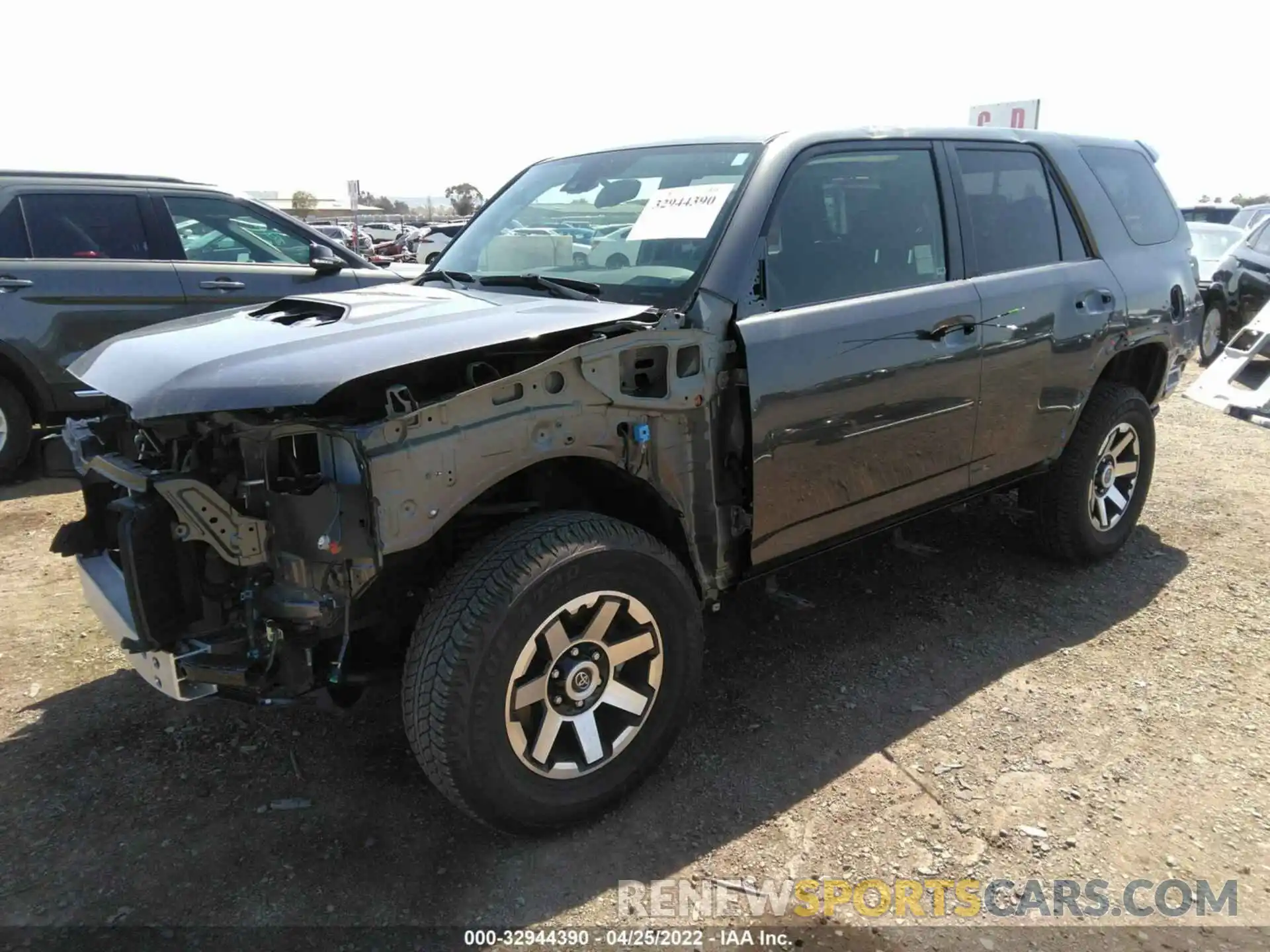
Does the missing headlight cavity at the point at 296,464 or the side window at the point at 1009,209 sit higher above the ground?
the side window at the point at 1009,209

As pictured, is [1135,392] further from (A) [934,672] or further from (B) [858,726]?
(B) [858,726]

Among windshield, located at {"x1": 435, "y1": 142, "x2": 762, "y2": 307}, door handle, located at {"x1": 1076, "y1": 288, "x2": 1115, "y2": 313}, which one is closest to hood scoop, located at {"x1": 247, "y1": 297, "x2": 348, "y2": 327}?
windshield, located at {"x1": 435, "y1": 142, "x2": 762, "y2": 307}

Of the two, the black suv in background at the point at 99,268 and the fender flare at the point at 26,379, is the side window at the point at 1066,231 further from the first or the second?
the fender flare at the point at 26,379

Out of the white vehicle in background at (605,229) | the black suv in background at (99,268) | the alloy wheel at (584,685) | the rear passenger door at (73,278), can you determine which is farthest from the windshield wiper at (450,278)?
the rear passenger door at (73,278)

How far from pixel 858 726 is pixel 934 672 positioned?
54 centimetres

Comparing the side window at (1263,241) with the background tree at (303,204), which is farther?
the background tree at (303,204)

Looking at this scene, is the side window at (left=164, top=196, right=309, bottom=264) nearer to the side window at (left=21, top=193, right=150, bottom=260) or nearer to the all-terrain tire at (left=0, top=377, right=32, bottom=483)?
the side window at (left=21, top=193, right=150, bottom=260)

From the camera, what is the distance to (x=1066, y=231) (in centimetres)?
416

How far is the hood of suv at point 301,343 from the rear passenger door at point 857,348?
546 mm

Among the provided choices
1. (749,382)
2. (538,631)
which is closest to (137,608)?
(538,631)

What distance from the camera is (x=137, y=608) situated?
238 cm

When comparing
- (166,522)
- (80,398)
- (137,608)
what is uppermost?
(80,398)

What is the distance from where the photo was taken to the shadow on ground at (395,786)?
2455mm

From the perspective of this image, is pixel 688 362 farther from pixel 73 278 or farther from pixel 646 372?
pixel 73 278
